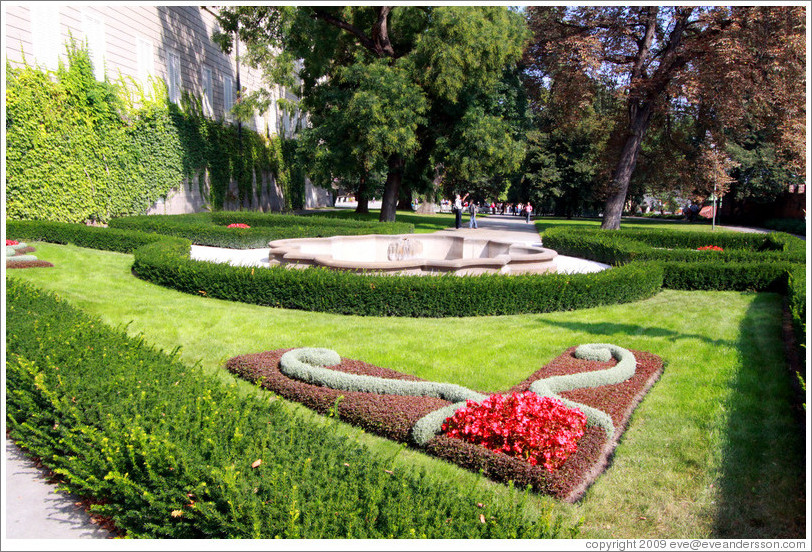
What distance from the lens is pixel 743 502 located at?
364 centimetres

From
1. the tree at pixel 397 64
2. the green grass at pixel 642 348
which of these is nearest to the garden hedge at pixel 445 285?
the green grass at pixel 642 348

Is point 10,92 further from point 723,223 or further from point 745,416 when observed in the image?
point 723,223

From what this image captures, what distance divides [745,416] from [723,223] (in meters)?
44.1

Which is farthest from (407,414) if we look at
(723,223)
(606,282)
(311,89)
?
(723,223)

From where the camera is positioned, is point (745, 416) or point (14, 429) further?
point (745, 416)

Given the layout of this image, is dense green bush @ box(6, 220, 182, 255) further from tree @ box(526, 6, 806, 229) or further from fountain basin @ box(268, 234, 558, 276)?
tree @ box(526, 6, 806, 229)

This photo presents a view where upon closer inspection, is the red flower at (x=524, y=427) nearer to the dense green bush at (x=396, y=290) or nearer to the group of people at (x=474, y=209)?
the dense green bush at (x=396, y=290)

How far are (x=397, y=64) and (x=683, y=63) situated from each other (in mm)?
11554

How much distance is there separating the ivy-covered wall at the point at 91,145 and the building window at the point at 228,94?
6.40ft

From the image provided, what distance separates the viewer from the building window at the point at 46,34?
16.6m

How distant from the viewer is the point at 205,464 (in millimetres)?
3043

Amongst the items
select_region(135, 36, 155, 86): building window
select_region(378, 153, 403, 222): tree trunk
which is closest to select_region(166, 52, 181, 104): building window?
select_region(135, 36, 155, 86): building window

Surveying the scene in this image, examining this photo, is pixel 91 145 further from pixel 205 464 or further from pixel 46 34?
pixel 205 464

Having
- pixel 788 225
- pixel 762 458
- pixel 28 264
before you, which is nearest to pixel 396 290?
pixel 762 458
